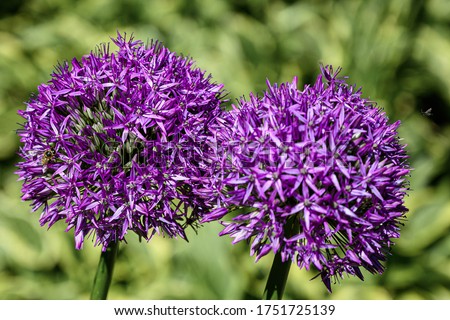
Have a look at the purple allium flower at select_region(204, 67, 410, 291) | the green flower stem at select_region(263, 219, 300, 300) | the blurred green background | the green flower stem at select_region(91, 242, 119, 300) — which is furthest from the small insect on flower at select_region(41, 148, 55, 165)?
the blurred green background

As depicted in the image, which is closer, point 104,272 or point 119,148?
point 119,148

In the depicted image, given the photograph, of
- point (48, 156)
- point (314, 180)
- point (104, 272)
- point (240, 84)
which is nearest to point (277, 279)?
point (314, 180)

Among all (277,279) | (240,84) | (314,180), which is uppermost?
(240,84)

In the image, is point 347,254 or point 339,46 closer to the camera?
point 347,254

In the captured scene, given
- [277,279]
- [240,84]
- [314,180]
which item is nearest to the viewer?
[314,180]

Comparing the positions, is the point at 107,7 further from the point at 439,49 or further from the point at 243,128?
the point at 243,128

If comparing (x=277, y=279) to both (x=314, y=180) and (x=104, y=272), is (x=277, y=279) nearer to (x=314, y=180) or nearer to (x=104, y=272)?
(x=314, y=180)
